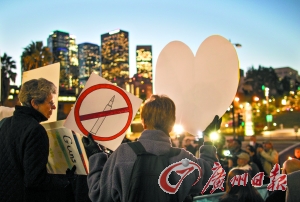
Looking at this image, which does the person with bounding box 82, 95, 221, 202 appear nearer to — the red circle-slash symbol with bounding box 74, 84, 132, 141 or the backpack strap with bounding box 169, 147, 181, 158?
the backpack strap with bounding box 169, 147, 181, 158

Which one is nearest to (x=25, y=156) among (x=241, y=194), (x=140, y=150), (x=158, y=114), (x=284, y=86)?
(x=140, y=150)

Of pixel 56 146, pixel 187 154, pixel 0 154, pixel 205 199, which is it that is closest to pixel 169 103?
pixel 187 154

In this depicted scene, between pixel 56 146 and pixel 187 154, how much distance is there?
1290mm

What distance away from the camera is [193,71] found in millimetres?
2990

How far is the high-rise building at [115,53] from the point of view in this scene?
152 meters

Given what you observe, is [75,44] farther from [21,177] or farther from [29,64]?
[21,177]

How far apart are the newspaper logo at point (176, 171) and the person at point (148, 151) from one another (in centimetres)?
3

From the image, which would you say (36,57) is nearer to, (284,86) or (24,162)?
(24,162)

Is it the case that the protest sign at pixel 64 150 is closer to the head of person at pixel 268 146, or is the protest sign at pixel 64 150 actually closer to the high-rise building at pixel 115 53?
the head of person at pixel 268 146

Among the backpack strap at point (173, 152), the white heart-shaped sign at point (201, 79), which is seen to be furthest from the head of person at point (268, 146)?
the backpack strap at point (173, 152)

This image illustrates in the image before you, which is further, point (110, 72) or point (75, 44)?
point (75, 44)

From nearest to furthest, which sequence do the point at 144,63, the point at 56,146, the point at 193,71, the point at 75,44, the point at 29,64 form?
the point at 56,146 → the point at 193,71 → the point at 29,64 → the point at 144,63 → the point at 75,44

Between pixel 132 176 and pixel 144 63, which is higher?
pixel 144 63

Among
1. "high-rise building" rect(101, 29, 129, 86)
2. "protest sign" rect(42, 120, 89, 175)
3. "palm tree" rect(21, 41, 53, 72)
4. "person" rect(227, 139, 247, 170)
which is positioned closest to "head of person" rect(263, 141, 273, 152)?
"person" rect(227, 139, 247, 170)
